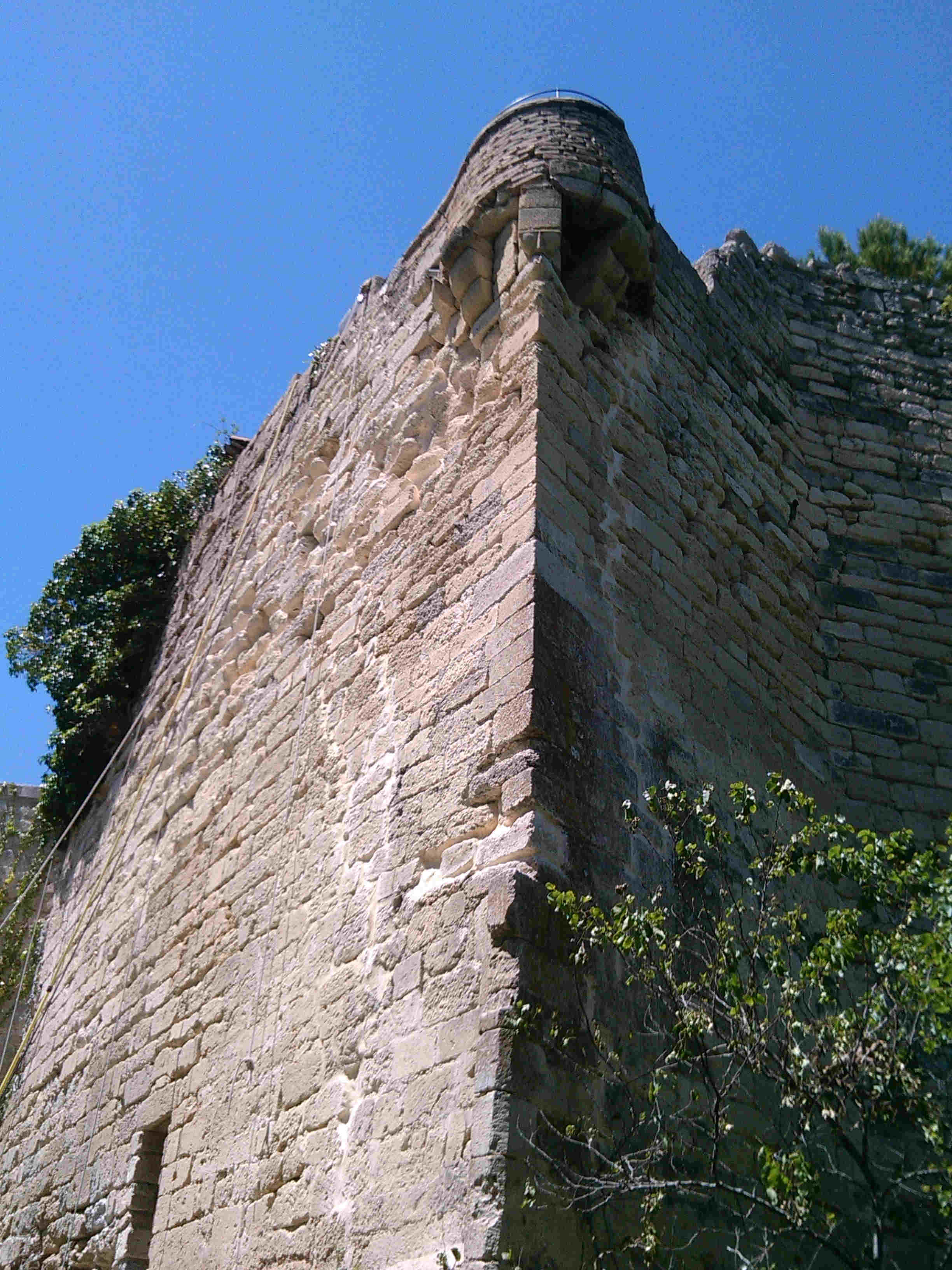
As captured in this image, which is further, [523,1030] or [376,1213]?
[376,1213]

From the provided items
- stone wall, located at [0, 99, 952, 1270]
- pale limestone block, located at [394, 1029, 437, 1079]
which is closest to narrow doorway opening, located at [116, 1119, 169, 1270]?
stone wall, located at [0, 99, 952, 1270]

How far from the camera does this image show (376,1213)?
9.81 feet

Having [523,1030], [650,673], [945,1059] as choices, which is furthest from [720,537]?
[523,1030]

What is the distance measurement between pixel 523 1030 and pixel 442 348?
9.25 feet

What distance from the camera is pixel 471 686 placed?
354 centimetres

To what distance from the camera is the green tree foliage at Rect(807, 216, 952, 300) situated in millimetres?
11297

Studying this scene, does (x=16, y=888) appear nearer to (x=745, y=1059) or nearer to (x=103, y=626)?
(x=103, y=626)

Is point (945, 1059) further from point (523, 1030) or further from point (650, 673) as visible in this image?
point (523, 1030)

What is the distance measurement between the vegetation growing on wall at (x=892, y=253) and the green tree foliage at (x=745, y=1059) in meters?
8.98

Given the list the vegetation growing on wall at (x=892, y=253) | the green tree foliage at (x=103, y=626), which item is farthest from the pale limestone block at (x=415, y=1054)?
the vegetation growing on wall at (x=892, y=253)

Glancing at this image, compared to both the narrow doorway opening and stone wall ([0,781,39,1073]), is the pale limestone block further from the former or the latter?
stone wall ([0,781,39,1073])

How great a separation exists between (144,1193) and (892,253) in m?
10.9

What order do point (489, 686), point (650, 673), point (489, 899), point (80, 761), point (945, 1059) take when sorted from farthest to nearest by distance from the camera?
point (80, 761) < point (945, 1059) < point (650, 673) < point (489, 686) < point (489, 899)

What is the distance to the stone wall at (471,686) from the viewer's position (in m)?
3.16
